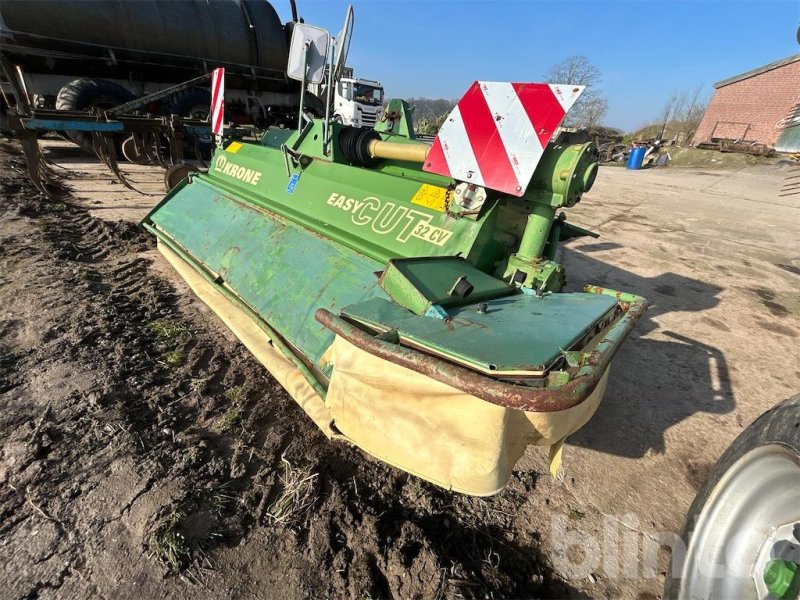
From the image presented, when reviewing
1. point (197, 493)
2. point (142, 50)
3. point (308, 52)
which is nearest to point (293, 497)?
point (197, 493)

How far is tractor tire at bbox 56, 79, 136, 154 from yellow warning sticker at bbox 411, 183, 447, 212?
8.69m

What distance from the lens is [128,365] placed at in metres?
2.40

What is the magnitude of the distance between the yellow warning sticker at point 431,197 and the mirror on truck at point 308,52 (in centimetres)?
152

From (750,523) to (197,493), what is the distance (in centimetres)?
204

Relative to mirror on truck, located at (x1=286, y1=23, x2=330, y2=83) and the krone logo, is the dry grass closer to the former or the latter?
the krone logo

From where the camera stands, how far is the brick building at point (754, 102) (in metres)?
19.5

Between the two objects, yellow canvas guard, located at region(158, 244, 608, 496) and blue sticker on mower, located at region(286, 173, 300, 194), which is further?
blue sticker on mower, located at region(286, 173, 300, 194)

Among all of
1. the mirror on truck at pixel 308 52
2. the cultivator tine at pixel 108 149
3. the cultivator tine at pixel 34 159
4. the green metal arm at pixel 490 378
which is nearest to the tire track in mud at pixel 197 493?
the green metal arm at pixel 490 378

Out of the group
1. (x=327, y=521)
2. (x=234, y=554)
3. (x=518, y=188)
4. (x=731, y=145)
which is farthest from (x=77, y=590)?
(x=731, y=145)

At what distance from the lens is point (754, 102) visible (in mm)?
20750

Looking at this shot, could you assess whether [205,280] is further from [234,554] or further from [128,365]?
[234,554]

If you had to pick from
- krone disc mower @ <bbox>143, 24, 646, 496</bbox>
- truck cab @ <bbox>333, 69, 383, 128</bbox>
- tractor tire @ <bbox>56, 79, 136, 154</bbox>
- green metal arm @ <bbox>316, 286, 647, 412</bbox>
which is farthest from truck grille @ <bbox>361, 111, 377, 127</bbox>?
green metal arm @ <bbox>316, 286, 647, 412</bbox>

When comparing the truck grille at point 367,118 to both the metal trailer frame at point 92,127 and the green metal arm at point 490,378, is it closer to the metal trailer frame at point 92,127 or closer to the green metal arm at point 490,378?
the metal trailer frame at point 92,127

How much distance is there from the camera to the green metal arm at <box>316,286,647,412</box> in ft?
3.88
